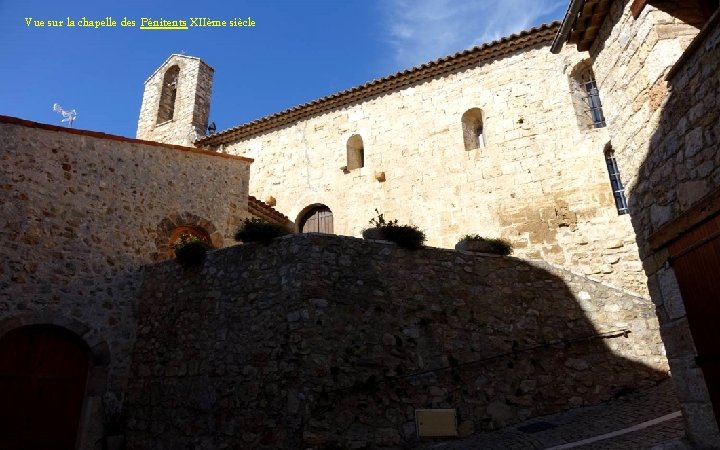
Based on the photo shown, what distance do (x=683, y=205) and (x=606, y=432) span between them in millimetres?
3540

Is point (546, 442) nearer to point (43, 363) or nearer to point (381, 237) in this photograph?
point (381, 237)

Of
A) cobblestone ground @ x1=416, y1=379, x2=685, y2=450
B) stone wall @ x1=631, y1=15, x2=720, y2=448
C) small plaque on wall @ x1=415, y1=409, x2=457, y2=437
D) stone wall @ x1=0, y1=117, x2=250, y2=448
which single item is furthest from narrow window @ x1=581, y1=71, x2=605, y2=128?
stone wall @ x1=0, y1=117, x2=250, y2=448

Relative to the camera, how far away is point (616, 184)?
1192cm

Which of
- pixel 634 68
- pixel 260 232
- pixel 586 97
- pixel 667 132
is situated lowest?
pixel 667 132

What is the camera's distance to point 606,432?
Answer: 21.8ft

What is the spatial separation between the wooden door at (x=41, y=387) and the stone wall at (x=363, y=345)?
1.03 m

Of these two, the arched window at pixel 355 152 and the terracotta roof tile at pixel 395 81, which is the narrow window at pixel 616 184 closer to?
the terracotta roof tile at pixel 395 81

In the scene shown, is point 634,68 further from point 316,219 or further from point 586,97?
point 316,219

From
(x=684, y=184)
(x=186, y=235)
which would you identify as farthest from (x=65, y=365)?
(x=684, y=184)

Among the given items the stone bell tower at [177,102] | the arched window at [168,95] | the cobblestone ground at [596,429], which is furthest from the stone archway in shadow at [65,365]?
the arched window at [168,95]

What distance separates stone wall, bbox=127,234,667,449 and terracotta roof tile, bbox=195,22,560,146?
721 centimetres

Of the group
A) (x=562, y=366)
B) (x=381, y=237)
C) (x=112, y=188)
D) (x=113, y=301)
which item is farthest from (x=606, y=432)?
(x=112, y=188)

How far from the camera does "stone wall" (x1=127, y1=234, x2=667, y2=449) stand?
724cm

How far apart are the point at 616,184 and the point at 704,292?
8.27 m
